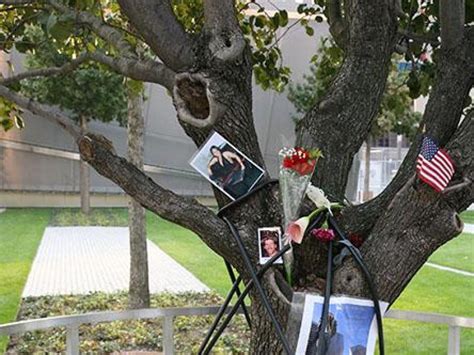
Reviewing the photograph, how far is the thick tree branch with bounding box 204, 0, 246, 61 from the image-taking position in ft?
6.26

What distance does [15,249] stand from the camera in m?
11.1

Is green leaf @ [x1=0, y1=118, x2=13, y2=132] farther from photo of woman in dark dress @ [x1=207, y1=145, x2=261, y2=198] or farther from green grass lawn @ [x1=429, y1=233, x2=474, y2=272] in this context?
green grass lawn @ [x1=429, y1=233, x2=474, y2=272]

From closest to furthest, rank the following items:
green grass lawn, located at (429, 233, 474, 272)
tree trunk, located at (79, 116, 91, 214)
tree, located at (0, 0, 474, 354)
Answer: tree, located at (0, 0, 474, 354), green grass lawn, located at (429, 233, 474, 272), tree trunk, located at (79, 116, 91, 214)

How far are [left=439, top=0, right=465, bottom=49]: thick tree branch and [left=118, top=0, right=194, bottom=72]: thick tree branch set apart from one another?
85 cm

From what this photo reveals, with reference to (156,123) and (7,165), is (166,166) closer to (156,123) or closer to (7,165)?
(156,123)

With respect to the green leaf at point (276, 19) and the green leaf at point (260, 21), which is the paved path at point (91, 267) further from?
the green leaf at point (276, 19)

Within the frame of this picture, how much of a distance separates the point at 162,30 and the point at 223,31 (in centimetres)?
20

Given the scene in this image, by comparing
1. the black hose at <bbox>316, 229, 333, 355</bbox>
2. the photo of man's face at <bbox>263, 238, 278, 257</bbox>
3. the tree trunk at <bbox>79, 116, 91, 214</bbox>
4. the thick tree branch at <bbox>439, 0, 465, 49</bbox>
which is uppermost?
the thick tree branch at <bbox>439, 0, 465, 49</bbox>

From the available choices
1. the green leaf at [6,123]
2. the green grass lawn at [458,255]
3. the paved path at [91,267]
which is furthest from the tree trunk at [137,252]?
the green grass lawn at [458,255]

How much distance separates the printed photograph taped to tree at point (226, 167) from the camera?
5.83 ft

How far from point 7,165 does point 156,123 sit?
Answer: 16.3 ft

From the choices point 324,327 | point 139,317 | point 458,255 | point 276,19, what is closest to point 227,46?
point 324,327

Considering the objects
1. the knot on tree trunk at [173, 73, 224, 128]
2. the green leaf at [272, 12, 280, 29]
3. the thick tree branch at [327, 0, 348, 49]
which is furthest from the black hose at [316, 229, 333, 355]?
the green leaf at [272, 12, 280, 29]

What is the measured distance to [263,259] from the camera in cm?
170
